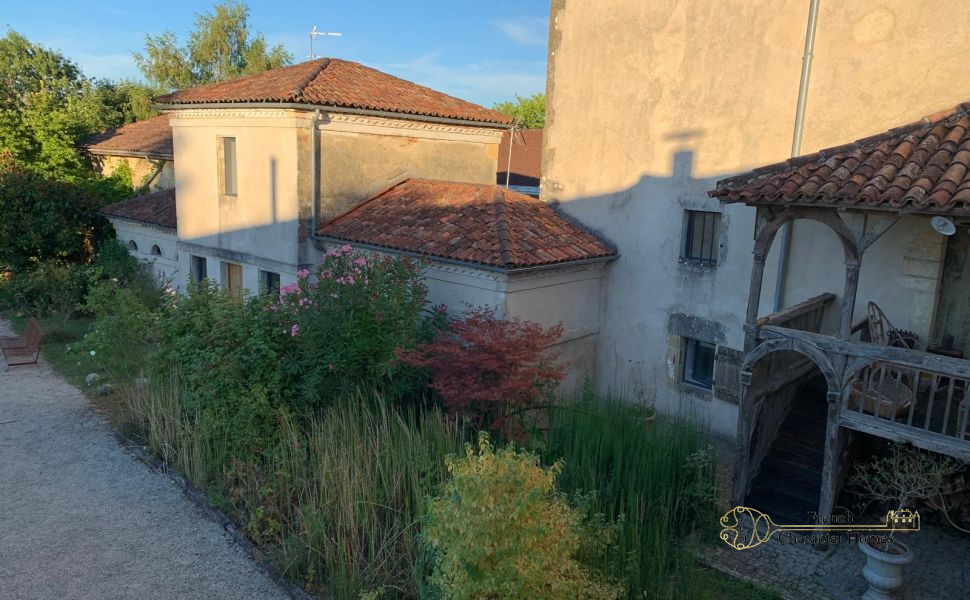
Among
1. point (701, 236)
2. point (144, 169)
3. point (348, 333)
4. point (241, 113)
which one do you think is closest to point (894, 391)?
point (701, 236)

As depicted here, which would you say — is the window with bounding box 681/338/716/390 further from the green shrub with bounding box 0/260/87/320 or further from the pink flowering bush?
the green shrub with bounding box 0/260/87/320

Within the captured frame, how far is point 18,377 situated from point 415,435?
10351mm


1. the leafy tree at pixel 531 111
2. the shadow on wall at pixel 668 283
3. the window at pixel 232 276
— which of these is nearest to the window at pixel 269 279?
the window at pixel 232 276

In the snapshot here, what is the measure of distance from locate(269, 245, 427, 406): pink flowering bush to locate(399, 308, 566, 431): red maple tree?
555 millimetres

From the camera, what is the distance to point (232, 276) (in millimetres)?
15766

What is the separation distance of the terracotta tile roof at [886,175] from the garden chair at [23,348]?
14225 millimetres

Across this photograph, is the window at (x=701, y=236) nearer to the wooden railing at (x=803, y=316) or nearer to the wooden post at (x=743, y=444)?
the wooden railing at (x=803, y=316)

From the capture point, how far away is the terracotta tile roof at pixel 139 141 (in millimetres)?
22469

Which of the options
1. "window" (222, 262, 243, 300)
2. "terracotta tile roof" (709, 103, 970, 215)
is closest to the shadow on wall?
"terracotta tile roof" (709, 103, 970, 215)

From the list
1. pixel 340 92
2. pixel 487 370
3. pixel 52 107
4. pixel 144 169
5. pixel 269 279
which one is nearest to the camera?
pixel 487 370

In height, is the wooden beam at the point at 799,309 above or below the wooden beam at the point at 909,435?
above

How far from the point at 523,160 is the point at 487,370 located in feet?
79.0

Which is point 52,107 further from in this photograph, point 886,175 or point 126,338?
point 886,175

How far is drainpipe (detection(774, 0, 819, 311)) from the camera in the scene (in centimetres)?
930
